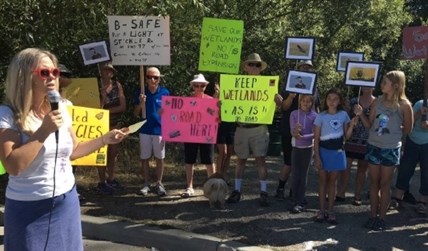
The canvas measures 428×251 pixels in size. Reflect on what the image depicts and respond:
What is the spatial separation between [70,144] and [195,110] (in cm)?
382

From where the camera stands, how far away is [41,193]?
2873mm

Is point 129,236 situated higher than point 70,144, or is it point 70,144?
point 70,144

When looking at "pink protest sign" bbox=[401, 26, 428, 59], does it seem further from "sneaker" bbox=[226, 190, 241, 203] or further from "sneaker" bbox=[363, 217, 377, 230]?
"sneaker" bbox=[226, 190, 241, 203]

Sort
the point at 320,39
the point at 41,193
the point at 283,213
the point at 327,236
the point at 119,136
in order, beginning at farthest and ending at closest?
1. the point at 320,39
2. the point at 283,213
3. the point at 327,236
4. the point at 119,136
5. the point at 41,193

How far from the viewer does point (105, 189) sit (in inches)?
291

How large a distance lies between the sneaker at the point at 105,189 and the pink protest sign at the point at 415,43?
14.6 ft

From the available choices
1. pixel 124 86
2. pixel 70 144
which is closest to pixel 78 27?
pixel 124 86

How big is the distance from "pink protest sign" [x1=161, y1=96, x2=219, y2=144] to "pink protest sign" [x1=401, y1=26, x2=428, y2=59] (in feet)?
8.67

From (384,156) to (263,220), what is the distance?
5.30ft

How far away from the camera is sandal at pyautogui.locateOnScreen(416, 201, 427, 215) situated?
6.78 m

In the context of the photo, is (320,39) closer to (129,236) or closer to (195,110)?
(195,110)

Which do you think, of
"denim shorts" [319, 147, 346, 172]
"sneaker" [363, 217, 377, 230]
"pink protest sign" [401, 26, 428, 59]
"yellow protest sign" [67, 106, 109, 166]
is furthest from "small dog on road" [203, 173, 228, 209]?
"pink protest sign" [401, 26, 428, 59]

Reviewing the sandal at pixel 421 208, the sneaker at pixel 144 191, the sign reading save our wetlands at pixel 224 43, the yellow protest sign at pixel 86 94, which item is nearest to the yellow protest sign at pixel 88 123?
the yellow protest sign at pixel 86 94

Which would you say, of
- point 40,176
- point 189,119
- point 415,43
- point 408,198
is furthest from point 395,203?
point 40,176
